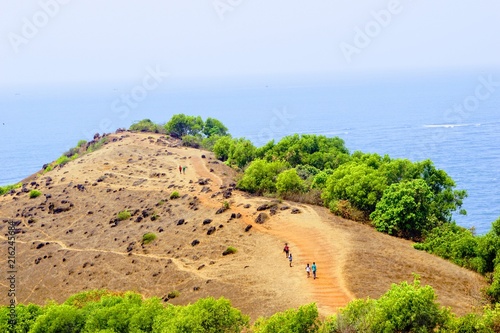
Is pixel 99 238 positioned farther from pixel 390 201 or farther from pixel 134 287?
pixel 390 201

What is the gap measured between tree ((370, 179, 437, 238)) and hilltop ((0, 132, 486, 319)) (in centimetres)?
189

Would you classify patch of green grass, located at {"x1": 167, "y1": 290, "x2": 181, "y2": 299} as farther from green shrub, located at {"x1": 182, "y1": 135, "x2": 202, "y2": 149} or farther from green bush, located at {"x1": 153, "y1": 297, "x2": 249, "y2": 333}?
green shrub, located at {"x1": 182, "y1": 135, "x2": 202, "y2": 149}

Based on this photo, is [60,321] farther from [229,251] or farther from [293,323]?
[229,251]

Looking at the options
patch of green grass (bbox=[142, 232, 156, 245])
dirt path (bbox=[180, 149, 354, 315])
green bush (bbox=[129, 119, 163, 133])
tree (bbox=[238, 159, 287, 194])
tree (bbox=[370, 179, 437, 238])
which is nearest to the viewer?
dirt path (bbox=[180, 149, 354, 315])

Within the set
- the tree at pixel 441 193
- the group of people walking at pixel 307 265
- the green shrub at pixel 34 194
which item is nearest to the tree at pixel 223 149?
the green shrub at pixel 34 194

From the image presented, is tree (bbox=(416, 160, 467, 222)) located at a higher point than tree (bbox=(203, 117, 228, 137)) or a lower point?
lower

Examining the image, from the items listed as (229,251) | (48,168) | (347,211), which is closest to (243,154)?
(347,211)

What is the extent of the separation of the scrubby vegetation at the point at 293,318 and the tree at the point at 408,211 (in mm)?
22629

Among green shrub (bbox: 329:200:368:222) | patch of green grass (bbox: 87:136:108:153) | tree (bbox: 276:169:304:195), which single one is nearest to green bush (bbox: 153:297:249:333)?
green shrub (bbox: 329:200:368:222)

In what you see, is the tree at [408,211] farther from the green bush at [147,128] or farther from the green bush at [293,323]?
the green bush at [147,128]

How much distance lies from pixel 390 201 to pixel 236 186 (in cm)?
2365

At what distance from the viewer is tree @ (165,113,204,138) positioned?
384 feet

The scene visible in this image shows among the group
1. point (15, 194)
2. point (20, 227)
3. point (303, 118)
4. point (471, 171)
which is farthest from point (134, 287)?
point (303, 118)

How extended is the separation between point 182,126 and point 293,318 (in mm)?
97276
